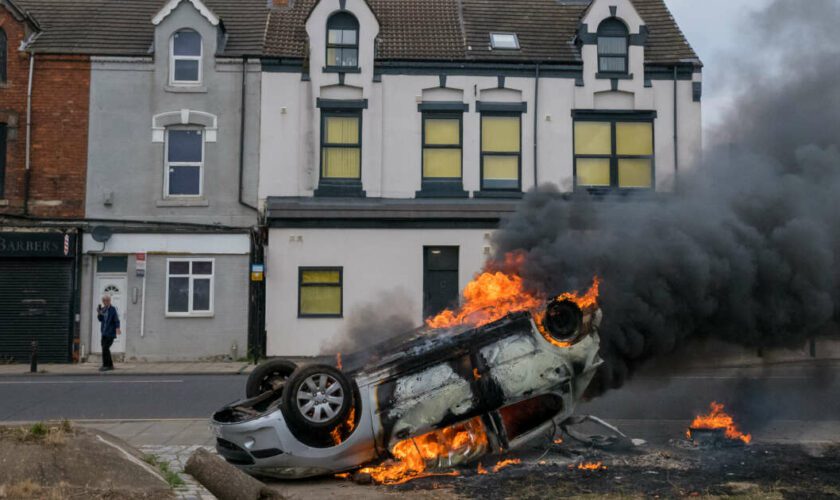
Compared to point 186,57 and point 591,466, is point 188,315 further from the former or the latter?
point 591,466

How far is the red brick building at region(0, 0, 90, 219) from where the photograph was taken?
19250mm

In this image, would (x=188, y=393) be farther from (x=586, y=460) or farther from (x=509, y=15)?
(x=509, y=15)

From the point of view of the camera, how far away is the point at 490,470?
7.15 m

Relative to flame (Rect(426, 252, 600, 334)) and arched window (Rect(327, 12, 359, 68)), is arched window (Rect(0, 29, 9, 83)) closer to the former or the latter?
arched window (Rect(327, 12, 359, 68))

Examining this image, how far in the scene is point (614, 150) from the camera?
65.7ft

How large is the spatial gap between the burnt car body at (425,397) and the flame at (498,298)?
0.22 metres

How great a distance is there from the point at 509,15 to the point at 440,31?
2.20 m

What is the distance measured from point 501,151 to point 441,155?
1.58m

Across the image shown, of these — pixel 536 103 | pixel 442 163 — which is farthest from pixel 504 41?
pixel 442 163

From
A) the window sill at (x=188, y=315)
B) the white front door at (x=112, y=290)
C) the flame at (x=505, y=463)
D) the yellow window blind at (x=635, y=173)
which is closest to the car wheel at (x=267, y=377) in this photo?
the flame at (x=505, y=463)

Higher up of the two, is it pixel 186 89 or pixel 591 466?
pixel 186 89

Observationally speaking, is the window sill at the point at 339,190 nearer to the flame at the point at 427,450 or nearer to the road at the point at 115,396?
the road at the point at 115,396

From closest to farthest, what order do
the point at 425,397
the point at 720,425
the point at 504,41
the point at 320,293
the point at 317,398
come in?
the point at 317,398
the point at 425,397
the point at 720,425
the point at 320,293
the point at 504,41

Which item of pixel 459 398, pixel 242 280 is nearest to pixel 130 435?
pixel 459 398
